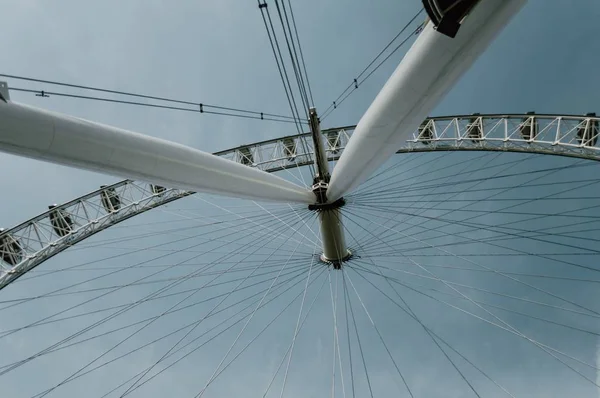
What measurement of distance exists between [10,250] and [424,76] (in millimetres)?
23452

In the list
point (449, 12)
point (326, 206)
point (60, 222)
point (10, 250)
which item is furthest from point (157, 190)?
point (449, 12)

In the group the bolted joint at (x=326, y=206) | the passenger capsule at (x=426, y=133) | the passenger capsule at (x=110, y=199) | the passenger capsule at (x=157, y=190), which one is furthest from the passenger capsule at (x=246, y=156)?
the bolted joint at (x=326, y=206)

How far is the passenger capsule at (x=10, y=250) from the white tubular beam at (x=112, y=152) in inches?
732

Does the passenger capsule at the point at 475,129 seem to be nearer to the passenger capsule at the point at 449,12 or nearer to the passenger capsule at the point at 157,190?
the passenger capsule at the point at 157,190

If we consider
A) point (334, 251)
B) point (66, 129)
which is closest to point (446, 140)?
point (334, 251)

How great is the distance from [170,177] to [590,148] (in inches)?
834

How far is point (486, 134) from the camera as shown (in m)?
23.4

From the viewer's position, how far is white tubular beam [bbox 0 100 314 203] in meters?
5.25

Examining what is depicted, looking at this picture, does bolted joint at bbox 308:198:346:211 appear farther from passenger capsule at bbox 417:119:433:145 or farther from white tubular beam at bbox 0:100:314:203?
passenger capsule at bbox 417:119:433:145

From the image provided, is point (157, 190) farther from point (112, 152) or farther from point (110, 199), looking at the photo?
point (112, 152)

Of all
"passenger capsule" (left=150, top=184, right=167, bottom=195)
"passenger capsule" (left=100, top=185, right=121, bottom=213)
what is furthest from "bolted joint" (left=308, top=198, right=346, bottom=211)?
"passenger capsule" (left=100, top=185, right=121, bottom=213)

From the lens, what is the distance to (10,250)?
2133cm

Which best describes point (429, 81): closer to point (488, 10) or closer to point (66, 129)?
point (488, 10)

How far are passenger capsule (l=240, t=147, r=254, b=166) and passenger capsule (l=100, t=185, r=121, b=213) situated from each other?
757 cm
